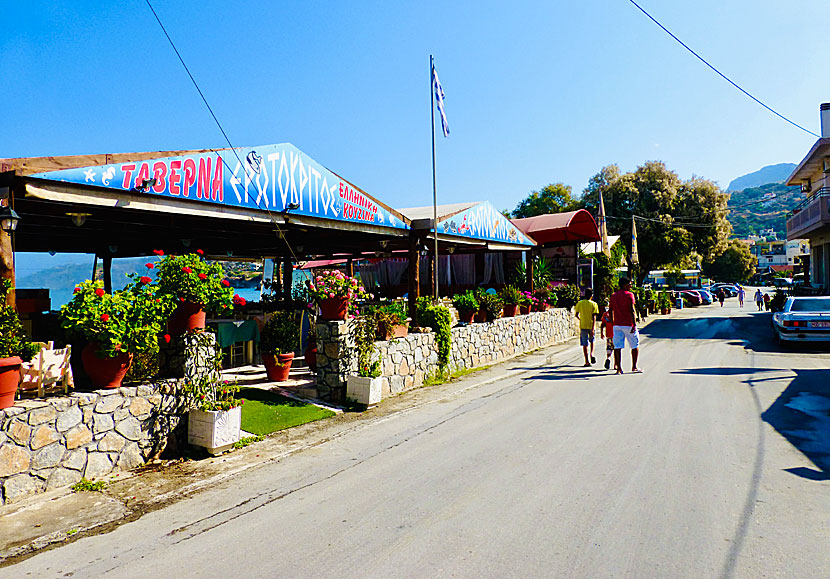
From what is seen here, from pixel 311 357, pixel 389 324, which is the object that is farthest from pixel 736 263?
pixel 311 357

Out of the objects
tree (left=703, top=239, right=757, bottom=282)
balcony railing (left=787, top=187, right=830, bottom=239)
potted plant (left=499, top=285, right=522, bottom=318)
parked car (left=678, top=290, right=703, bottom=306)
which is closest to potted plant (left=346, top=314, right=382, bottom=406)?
potted plant (left=499, top=285, right=522, bottom=318)

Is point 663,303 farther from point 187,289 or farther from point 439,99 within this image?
point 187,289

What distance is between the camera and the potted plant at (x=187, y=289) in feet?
20.9

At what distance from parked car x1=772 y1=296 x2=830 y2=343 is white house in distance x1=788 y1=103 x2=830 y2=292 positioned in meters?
11.9

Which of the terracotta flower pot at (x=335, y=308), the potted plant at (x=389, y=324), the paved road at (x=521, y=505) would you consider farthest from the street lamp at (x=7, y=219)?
the potted plant at (x=389, y=324)

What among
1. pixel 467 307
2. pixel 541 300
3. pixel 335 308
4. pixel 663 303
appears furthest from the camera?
pixel 663 303

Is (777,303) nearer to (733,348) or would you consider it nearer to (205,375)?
(733,348)

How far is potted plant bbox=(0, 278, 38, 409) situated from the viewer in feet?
15.8

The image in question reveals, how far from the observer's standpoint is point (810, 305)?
1683 centimetres

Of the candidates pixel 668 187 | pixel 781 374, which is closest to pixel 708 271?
pixel 668 187

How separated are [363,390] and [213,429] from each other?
3.06m

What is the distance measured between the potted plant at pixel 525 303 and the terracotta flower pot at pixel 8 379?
14.1 m

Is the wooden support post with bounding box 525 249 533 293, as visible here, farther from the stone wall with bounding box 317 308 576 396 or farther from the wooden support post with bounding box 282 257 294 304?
the wooden support post with bounding box 282 257 294 304

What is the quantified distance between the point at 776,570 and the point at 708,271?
10068 cm
